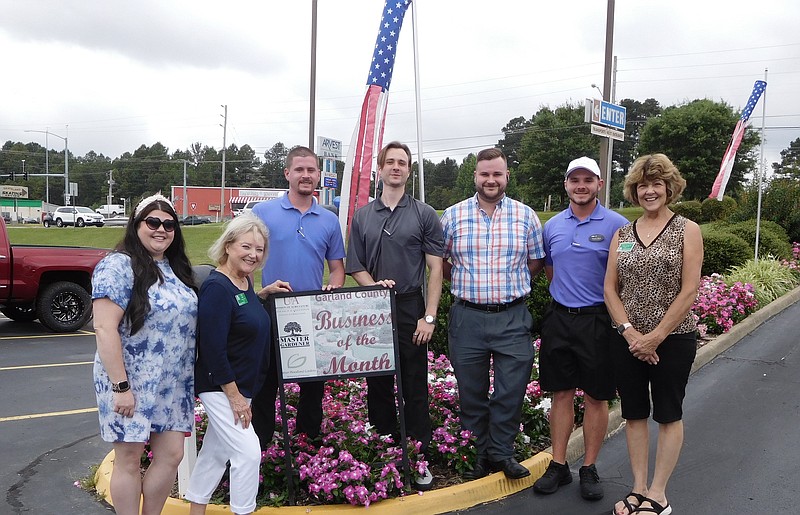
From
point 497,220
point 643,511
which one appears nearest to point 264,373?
point 497,220

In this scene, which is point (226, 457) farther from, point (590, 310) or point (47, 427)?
point (47, 427)

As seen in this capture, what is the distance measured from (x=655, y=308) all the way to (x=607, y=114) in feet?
26.2

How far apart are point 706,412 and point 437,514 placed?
3.38 m

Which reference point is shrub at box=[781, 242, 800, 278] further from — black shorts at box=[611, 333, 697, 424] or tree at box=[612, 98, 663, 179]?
tree at box=[612, 98, 663, 179]

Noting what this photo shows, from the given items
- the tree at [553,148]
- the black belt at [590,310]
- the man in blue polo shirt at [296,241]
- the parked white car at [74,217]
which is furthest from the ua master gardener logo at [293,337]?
the parked white car at [74,217]

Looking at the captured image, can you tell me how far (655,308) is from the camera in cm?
384

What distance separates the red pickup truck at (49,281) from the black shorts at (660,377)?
8678 mm

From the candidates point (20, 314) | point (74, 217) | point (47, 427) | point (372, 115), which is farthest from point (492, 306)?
point (74, 217)

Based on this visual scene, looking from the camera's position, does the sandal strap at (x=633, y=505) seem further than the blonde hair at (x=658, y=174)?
Yes

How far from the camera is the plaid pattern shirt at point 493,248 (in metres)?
4.29

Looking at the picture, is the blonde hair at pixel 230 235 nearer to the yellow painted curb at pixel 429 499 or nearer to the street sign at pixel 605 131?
the yellow painted curb at pixel 429 499

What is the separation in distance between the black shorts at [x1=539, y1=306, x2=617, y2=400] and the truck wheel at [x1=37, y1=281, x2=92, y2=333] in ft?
27.9

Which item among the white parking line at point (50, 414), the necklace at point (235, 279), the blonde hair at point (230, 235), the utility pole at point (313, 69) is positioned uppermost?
the utility pole at point (313, 69)

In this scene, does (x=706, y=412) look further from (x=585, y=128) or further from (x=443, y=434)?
(x=585, y=128)
